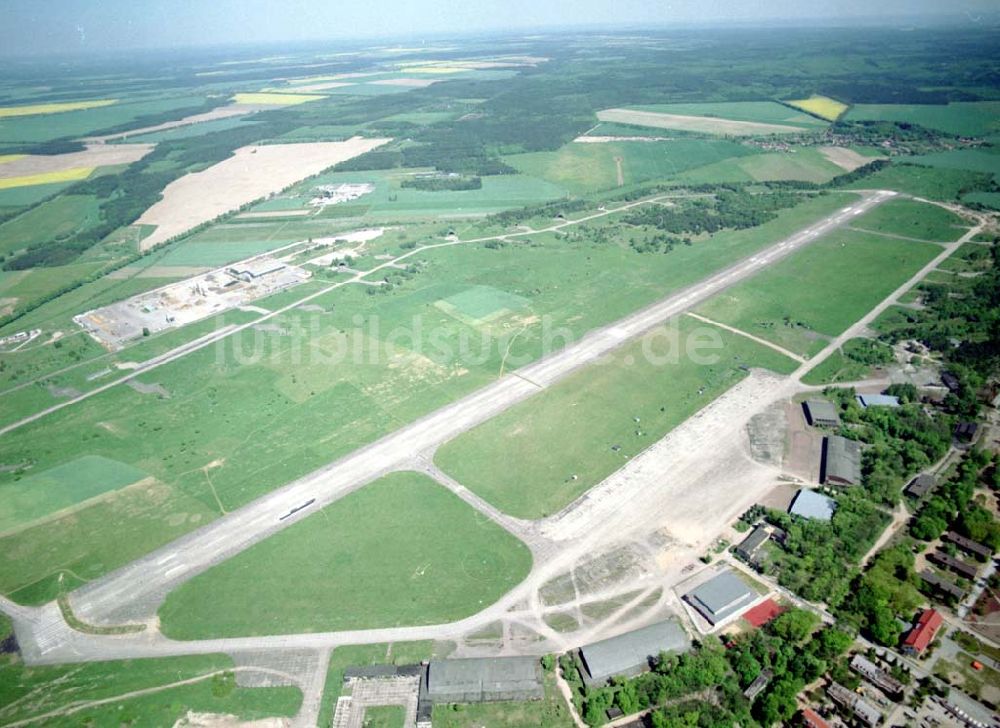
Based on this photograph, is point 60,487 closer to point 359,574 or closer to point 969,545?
point 359,574

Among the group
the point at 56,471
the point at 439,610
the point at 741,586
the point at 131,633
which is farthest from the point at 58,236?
the point at 741,586

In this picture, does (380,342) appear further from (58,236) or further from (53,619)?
(58,236)

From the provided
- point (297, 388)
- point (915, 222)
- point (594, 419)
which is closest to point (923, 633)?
point (594, 419)

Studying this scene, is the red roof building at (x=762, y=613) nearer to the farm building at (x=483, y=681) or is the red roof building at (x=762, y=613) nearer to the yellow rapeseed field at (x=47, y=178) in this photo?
the farm building at (x=483, y=681)

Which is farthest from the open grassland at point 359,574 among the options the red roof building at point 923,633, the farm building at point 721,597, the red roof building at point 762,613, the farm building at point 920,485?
the farm building at point 920,485

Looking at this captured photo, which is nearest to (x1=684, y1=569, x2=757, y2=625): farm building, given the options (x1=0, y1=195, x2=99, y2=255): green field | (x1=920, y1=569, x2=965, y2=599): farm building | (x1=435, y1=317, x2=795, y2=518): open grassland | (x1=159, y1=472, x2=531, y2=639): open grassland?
(x1=920, y1=569, x2=965, y2=599): farm building

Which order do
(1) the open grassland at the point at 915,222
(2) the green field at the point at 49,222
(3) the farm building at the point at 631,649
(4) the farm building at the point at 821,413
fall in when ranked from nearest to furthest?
(3) the farm building at the point at 631,649, (4) the farm building at the point at 821,413, (1) the open grassland at the point at 915,222, (2) the green field at the point at 49,222

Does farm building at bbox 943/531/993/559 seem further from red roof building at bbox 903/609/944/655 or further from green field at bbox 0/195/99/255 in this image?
green field at bbox 0/195/99/255
